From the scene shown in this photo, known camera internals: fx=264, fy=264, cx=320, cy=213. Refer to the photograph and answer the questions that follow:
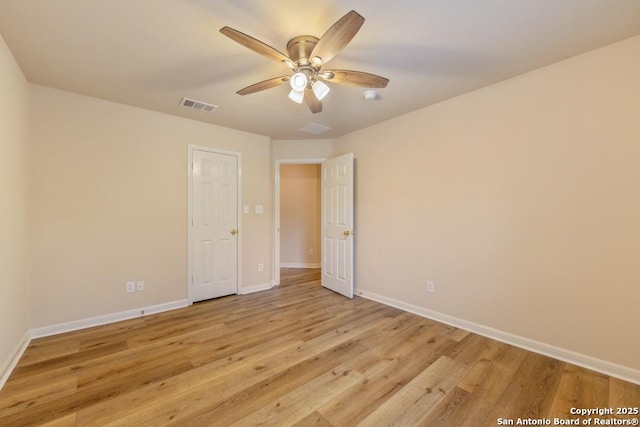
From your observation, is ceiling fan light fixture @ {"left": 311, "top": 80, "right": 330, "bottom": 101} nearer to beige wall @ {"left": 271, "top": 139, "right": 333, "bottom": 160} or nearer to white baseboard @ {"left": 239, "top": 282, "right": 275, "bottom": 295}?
beige wall @ {"left": 271, "top": 139, "right": 333, "bottom": 160}

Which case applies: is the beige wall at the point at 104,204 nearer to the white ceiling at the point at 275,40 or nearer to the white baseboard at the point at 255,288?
the white ceiling at the point at 275,40

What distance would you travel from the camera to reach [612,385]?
1.83 meters

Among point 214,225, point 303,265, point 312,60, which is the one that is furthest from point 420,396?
point 303,265

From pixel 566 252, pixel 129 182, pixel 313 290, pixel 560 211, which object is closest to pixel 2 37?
pixel 129 182

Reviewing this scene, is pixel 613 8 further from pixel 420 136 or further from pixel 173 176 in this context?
pixel 173 176

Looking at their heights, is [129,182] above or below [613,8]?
below

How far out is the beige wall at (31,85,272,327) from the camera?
2.60 metres

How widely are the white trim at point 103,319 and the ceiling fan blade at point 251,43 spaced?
10.1 feet

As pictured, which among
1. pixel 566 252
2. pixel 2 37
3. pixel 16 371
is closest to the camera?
pixel 2 37

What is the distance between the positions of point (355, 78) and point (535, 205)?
188 centimetres

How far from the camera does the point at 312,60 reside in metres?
1.79

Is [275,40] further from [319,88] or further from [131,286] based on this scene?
[131,286]

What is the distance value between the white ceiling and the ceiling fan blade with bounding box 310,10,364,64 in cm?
23

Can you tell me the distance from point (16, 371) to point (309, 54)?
3.22 m
